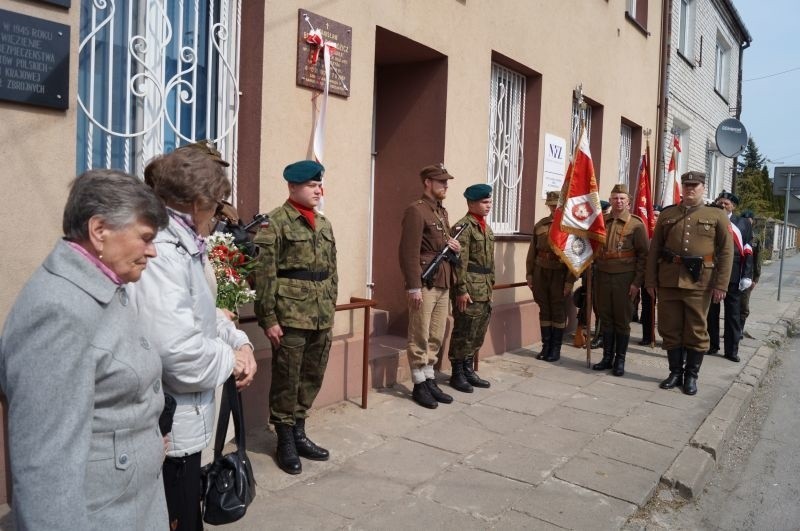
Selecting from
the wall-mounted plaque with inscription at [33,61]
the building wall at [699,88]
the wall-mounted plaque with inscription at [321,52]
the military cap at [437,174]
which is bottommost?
the military cap at [437,174]

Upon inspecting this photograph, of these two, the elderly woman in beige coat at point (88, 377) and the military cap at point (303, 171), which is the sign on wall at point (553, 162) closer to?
the military cap at point (303, 171)

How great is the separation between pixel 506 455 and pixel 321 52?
3.12m

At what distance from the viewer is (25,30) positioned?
309 centimetres

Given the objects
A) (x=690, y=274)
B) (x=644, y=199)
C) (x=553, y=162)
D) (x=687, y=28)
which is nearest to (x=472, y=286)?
(x=690, y=274)

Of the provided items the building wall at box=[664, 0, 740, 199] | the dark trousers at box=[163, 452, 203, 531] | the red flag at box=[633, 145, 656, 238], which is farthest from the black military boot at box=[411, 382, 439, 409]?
the building wall at box=[664, 0, 740, 199]

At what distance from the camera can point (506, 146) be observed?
7672mm

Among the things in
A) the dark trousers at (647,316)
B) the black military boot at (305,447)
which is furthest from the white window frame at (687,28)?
the black military boot at (305,447)

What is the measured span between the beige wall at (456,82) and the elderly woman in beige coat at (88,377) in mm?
2863

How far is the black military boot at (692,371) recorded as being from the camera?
6156 millimetres

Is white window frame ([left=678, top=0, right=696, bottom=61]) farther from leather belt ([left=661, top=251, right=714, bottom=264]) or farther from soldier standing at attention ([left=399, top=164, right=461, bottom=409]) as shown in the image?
soldier standing at attention ([left=399, top=164, right=461, bottom=409])

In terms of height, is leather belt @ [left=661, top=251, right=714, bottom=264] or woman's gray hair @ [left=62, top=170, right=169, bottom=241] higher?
woman's gray hair @ [left=62, top=170, right=169, bottom=241]

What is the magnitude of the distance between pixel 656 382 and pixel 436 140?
3264 millimetres

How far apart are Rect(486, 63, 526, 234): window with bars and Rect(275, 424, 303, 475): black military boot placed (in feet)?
13.6

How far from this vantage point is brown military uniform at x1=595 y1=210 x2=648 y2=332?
22.5 feet
